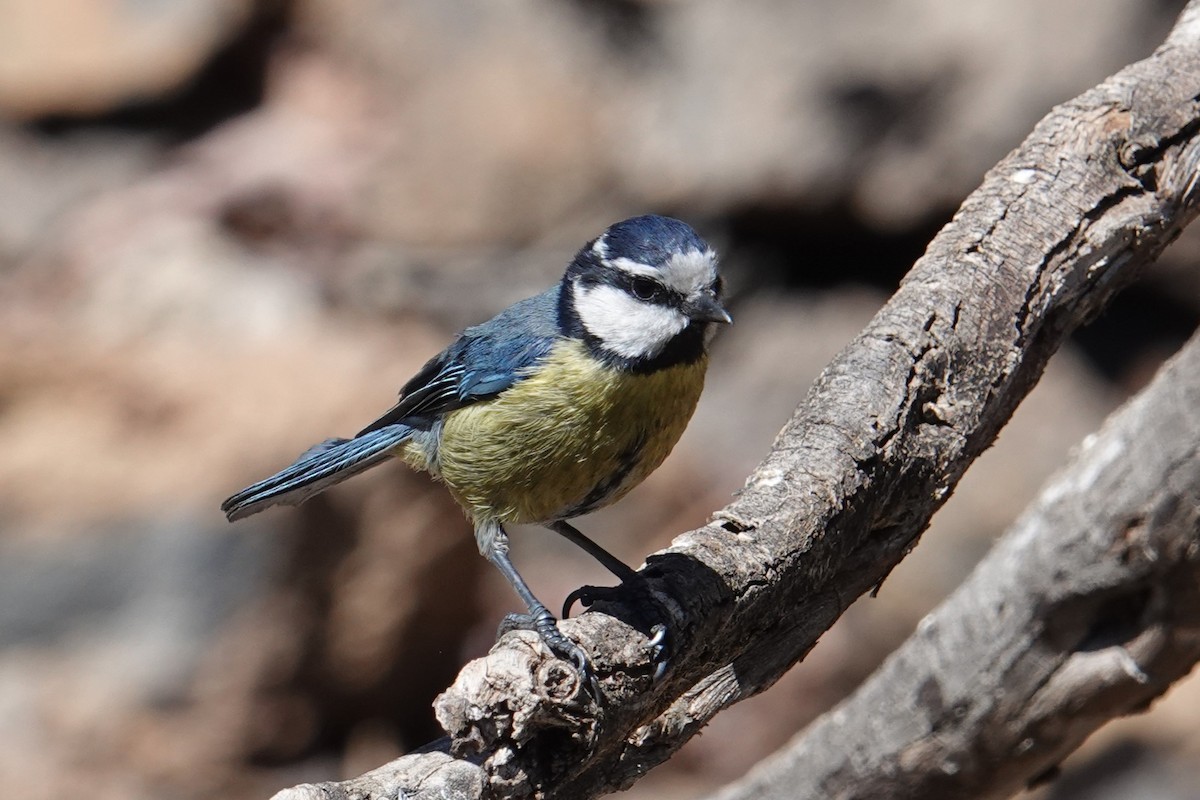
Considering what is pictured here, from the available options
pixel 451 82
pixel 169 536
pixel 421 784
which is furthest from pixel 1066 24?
pixel 421 784

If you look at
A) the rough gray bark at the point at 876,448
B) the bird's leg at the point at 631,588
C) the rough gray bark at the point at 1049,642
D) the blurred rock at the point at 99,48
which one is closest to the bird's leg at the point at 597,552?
the bird's leg at the point at 631,588

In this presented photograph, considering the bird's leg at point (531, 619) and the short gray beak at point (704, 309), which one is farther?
the short gray beak at point (704, 309)

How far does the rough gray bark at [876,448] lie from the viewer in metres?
2.19

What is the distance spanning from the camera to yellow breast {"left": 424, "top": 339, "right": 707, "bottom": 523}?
2936 millimetres

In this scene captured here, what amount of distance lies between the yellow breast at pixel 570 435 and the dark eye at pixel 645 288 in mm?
176

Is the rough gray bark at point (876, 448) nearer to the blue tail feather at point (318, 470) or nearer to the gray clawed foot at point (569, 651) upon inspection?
the gray clawed foot at point (569, 651)

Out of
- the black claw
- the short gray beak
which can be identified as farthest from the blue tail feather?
the black claw

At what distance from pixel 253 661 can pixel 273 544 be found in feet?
1.55

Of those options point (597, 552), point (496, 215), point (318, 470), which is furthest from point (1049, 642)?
point (496, 215)

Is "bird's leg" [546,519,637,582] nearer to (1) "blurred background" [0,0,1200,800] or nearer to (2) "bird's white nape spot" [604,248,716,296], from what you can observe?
(2) "bird's white nape spot" [604,248,716,296]

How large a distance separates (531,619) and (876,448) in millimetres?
823

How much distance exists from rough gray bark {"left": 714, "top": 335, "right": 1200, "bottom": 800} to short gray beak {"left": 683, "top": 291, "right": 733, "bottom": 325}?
105 centimetres

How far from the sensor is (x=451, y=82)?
601 centimetres

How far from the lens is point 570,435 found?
2939mm
